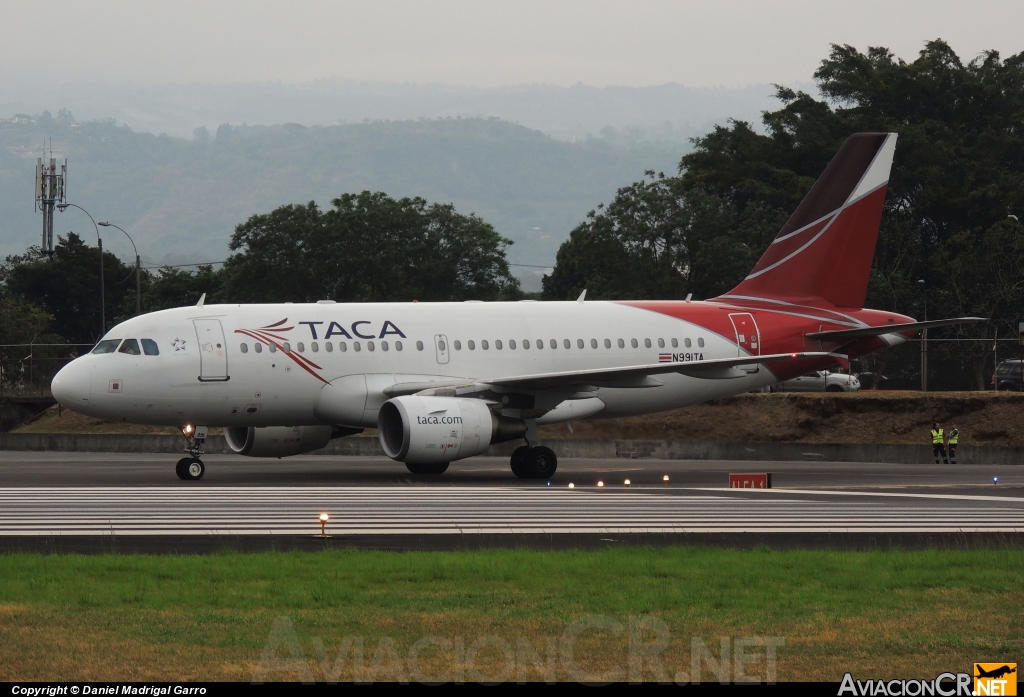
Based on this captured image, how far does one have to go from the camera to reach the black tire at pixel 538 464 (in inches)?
1156

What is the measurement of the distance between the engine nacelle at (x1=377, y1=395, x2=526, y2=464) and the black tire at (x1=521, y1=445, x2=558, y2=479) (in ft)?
4.94

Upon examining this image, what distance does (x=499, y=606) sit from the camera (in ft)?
36.7

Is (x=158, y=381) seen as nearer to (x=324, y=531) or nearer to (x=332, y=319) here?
(x=332, y=319)

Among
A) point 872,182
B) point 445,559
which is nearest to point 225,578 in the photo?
point 445,559

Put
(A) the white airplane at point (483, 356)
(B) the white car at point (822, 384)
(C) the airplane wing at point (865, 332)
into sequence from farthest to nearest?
1. (B) the white car at point (822, 384)
2. (C) the airplane wing at point (865, 332)
3. (A) the white airplane at point (483, 356)

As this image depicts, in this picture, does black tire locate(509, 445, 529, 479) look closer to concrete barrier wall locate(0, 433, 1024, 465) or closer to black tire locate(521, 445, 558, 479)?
black tire locate(521, 445, 558, 479)

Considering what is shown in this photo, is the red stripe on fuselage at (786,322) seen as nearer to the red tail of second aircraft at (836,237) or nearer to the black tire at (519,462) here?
the red tail of second aircraft at (836,237)

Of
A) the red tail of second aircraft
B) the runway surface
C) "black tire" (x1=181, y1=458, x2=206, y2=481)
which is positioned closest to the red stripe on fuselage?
the red tail of second aircraft

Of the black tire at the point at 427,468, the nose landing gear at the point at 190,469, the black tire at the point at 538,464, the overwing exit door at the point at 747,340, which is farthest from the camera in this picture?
the overwing exit door at the point at 747,340

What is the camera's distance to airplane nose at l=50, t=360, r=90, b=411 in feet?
89.7

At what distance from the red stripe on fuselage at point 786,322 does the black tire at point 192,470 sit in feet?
35.7

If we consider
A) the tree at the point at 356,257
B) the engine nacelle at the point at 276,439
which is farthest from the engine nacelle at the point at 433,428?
the tree at the point at 356,257

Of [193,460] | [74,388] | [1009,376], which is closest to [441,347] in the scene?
[193,460]

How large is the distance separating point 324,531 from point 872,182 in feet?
71.4
